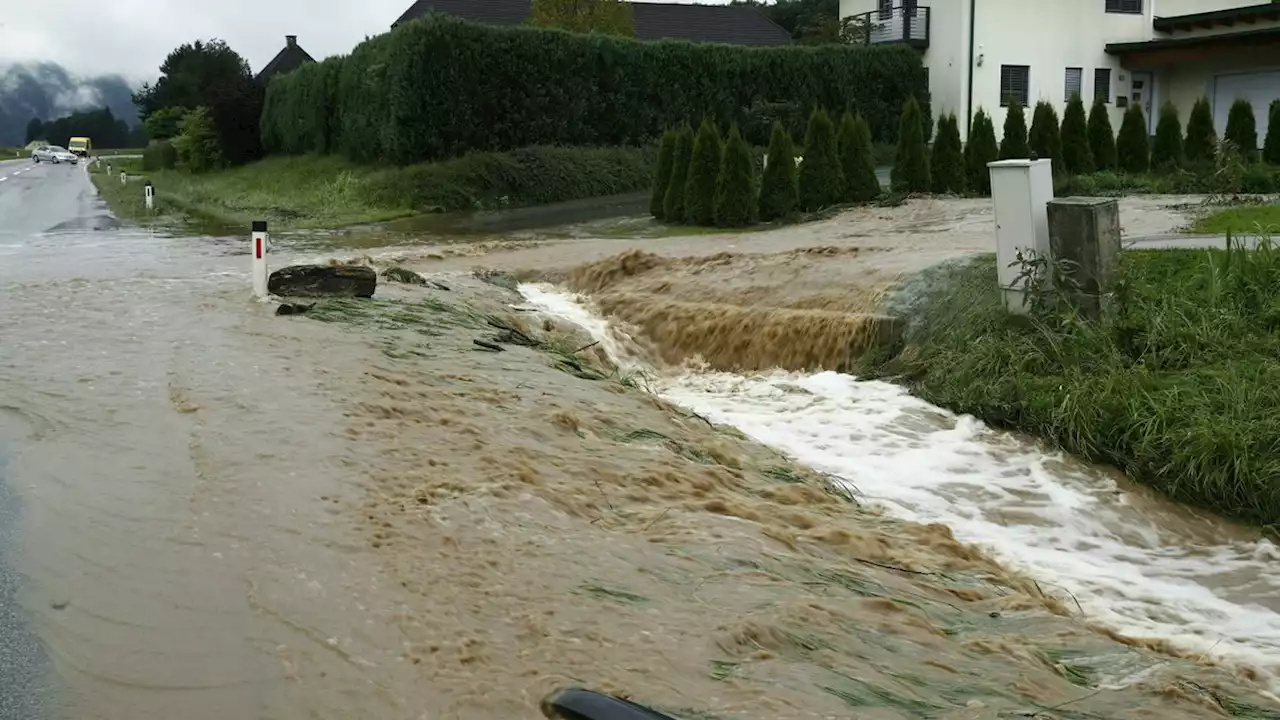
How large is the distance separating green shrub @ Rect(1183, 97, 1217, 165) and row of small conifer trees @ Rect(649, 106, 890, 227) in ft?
22.4

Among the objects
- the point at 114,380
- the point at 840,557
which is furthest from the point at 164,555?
the point at 114,380

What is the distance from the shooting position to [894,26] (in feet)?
122

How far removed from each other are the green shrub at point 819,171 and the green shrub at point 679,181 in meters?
2.09

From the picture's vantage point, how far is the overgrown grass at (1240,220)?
41.8 feet

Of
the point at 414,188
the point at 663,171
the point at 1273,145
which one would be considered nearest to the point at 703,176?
the point at 663,171

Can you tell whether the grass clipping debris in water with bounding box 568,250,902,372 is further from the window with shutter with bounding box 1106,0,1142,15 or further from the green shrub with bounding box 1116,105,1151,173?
the window with shutter with bounding box 1106,0,1142,15

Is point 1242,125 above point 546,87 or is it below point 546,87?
below

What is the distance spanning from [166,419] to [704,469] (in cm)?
304

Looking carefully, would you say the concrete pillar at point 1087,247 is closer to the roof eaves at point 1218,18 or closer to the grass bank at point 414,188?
the grass bank at point 414,188

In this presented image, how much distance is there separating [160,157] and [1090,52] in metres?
35.9

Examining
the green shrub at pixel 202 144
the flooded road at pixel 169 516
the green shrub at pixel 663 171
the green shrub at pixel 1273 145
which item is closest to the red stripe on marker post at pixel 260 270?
the flooded road at pixel 169 516

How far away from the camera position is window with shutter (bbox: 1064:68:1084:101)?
35562 millimetres

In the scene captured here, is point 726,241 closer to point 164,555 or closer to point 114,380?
point 114,380

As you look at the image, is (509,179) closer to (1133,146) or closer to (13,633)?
(1133,146)
